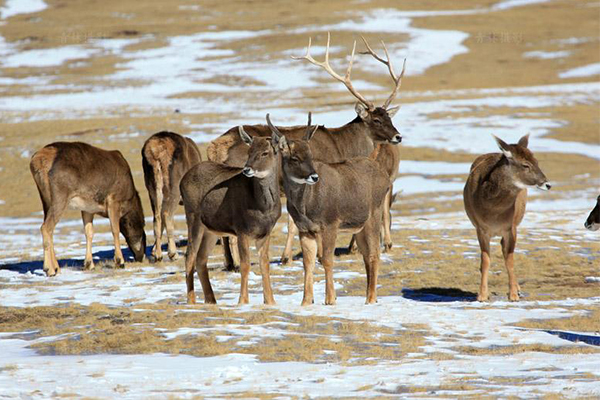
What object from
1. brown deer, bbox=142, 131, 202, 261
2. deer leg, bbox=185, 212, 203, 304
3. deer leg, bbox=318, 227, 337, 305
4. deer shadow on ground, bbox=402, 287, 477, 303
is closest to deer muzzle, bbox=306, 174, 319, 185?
deer leg, bbox=318, 227, 337, 305

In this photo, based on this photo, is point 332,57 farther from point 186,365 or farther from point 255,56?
point 186,365

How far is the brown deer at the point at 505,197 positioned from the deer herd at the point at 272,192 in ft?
0.05

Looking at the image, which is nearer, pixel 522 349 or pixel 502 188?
pixel 522 349

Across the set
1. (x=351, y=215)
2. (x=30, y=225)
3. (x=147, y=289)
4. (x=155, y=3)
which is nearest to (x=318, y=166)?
(x=351, y=215)

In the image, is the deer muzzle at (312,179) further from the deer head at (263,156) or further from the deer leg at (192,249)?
the deer leg at (192,249)

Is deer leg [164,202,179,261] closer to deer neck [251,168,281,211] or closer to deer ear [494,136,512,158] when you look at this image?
deer neck [251,168,281,211]

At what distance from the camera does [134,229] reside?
→ 19.2 meters

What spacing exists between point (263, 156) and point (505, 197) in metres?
3.96

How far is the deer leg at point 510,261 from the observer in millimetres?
14094

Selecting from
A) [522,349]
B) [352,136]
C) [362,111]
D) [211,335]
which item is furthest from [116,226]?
[522,349]

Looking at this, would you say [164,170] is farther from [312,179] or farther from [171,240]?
[312,179]

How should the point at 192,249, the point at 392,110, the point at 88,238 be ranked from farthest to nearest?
the point at 392,110
the point at 88,238
the point at 192,249

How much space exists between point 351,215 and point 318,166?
79 cm

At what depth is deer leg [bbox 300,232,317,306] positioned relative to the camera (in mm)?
12633
